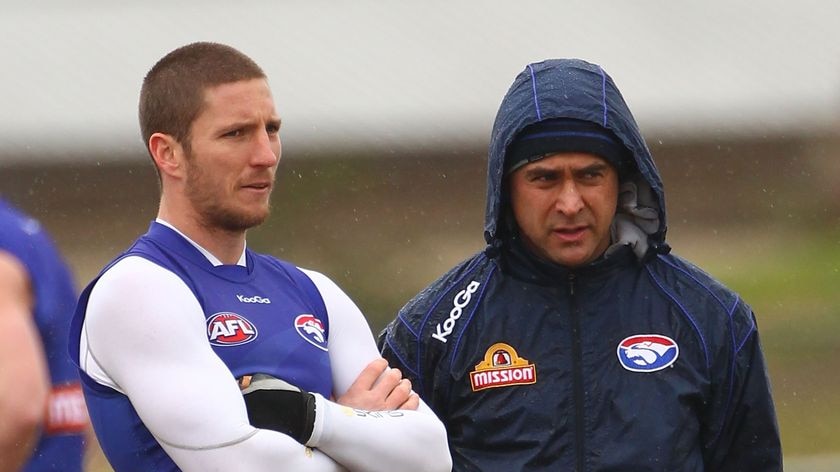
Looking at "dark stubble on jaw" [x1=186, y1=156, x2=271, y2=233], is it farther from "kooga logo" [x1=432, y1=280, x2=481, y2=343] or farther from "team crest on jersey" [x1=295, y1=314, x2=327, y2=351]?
"kooga logo" [x1=432, y1=280, x2=481, y2=343]

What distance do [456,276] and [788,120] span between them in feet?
36.0

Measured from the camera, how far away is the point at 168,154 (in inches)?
129

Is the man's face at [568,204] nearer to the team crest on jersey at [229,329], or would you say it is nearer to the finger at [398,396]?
the finger at [398,396]

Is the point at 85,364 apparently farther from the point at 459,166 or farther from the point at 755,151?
the point at 755,151

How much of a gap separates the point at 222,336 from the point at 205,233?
0.27 metres

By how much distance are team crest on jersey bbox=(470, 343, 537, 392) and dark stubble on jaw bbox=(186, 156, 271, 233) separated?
76cm

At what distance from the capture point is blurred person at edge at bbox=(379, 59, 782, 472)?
3.64m

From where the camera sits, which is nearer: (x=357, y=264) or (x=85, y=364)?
(x=85, y=364)

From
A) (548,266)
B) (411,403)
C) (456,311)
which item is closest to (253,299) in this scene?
(411,403)

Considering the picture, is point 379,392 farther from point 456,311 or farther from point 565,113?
point 565,113

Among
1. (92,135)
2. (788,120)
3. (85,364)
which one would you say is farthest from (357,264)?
(85,364)

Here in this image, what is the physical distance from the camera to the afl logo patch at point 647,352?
368 centimetres

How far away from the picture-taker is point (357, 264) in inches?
457

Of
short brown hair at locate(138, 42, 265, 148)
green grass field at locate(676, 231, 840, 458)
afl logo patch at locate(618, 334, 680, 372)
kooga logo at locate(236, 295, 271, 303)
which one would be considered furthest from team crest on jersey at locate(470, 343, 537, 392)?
green grass field at locate(676, 231, 840, 458)
